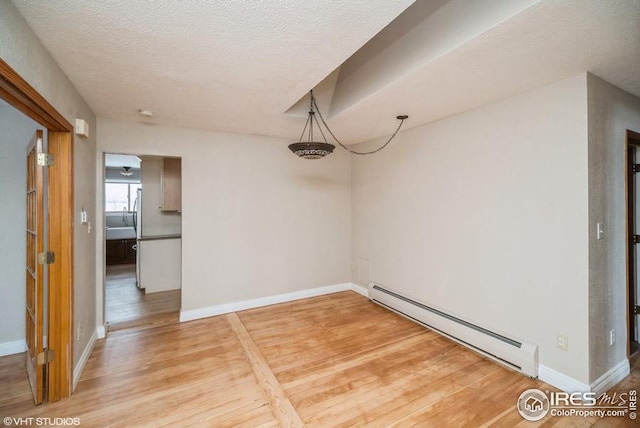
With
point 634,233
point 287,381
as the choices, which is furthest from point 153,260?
point 634,233

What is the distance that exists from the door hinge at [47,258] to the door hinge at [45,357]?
2.11 ft

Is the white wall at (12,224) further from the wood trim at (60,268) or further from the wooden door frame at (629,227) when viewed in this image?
the wooden door frame at (629,227)

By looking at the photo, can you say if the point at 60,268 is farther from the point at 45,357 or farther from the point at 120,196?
the point at 120,196

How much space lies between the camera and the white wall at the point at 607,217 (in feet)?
6.72

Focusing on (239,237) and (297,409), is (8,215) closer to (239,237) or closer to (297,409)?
(239,237)

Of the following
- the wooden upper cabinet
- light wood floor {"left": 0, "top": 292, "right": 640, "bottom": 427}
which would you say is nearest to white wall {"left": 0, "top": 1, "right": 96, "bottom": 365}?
light wood floor {"left": 0, "top": 292, "right": 640, "bottom": 427}

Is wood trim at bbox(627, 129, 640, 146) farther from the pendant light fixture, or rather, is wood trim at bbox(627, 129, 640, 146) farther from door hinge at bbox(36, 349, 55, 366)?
door hinge at bbox(36, 349, 55, 366)

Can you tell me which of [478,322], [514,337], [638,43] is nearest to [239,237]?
[478,322]

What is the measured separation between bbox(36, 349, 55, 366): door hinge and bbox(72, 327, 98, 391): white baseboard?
0.87 feet

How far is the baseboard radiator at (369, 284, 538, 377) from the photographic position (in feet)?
7.61

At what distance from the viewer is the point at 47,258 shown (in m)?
2.03

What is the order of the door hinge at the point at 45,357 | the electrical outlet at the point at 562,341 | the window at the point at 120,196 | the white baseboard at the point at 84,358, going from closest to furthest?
the door hinge at the point at 45,357, the electrical outlet at the point at 562,341, the white baseboard at the point at 84,358, the window at the point at 120,196

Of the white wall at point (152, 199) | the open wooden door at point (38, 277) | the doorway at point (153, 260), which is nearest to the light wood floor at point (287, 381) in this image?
the open wooden door at point (38, 277)

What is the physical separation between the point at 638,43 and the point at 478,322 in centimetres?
236
